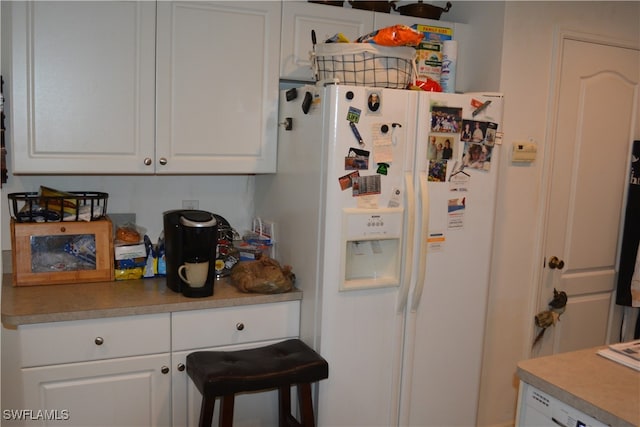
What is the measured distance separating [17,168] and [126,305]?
2.26ft

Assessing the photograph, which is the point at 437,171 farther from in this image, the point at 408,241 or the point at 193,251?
the point at 193,251

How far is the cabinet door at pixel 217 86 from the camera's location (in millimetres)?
2295

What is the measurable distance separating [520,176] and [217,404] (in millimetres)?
1781

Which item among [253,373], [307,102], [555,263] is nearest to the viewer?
[253,373]

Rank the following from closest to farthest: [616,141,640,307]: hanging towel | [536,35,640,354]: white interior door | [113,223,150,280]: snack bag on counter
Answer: [113,223,150,280]: snack bag on counter < [536,35,640,354]: white interior door < [616,141,640,307]: hanging towel

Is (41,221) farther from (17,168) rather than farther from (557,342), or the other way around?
(557,342)

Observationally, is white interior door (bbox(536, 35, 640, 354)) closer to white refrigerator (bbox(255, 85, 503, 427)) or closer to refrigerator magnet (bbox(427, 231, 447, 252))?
white refrigerator (bbox(255, 85, 503, 427))

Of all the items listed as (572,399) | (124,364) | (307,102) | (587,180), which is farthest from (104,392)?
(587,180)

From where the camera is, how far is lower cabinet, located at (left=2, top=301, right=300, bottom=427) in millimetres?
1988

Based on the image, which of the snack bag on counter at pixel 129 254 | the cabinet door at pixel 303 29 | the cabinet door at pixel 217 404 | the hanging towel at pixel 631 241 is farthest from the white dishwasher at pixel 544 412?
the hanging towel at pixel 631 241

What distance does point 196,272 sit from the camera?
7.29 ft

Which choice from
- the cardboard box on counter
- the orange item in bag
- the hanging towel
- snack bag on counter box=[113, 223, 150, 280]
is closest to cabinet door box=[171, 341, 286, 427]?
snack bag on counter box=[113, 223, 150, 280]

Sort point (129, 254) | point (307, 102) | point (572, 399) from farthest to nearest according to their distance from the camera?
point (129, 254) → point (307, 102) → point (572, 399)

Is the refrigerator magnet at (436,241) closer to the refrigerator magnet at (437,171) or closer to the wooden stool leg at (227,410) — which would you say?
the refrigerator magnet at (437,171)
